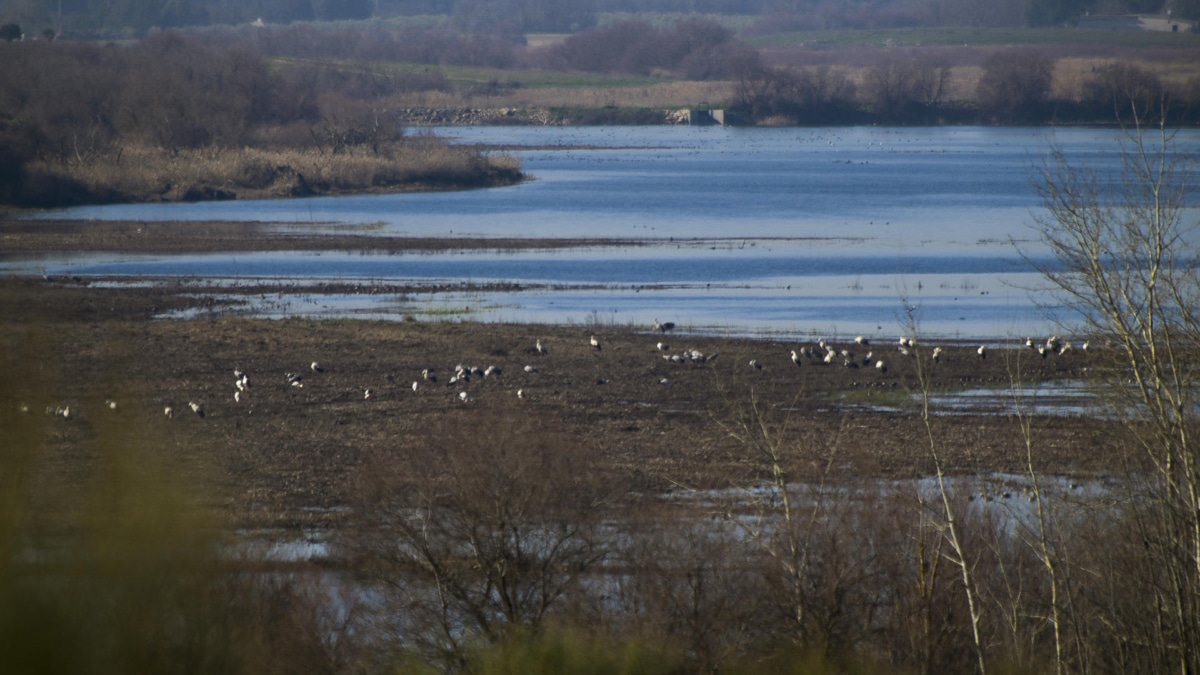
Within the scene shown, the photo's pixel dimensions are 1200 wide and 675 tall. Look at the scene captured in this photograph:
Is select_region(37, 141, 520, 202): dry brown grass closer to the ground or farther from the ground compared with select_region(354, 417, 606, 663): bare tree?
closer to the ground

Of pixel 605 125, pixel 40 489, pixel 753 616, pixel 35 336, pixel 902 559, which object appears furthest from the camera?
pixel 605 125

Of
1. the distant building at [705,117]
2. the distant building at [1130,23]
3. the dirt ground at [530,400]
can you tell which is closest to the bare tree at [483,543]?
the dirt ground at [530,400]

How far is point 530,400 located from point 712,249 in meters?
22.9

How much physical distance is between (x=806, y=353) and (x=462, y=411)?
7.30 meters

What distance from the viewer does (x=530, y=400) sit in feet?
64.8

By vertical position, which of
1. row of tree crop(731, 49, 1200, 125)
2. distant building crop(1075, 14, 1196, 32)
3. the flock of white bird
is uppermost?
distant building crop(1075, 14, 1196, 32)

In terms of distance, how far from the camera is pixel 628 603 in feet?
33.3

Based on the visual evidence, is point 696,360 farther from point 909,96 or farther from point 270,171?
point 909,96

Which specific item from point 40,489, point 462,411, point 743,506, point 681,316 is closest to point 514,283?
point 681,316

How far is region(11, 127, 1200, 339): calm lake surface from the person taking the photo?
29.4 metres

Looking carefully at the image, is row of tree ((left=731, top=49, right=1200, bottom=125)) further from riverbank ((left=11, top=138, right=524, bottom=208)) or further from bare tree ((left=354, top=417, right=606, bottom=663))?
bare tree ((left=354, top=417, right=606, bottom=663))

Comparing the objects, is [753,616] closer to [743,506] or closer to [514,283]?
[743,506]

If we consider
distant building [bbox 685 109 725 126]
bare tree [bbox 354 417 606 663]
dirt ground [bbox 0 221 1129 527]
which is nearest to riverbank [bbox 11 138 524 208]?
dirt ground [bbox 0 221 1129 527]

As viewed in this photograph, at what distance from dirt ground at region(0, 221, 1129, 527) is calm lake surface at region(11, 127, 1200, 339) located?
193cm
